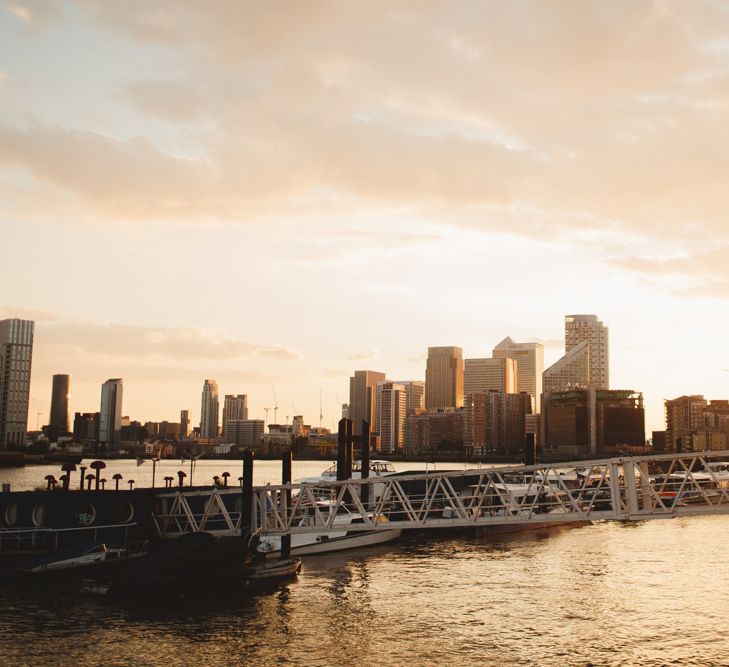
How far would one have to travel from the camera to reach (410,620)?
44781 mm

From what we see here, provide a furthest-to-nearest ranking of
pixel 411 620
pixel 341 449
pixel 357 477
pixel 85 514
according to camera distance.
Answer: pixel 357 477 → pixel 341 449 → pixel 85 514 → pixel 411 620

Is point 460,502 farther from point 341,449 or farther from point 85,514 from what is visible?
point 85,514

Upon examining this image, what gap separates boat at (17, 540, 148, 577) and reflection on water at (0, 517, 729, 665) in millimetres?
2364

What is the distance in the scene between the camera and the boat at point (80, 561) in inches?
2037

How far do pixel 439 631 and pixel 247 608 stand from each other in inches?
451

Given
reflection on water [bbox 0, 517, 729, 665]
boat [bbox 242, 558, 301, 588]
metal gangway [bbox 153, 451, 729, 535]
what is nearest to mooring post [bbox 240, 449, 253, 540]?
metal gangway [bbox 153, 451, 729, 535]

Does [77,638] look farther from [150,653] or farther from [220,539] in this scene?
[220,539]

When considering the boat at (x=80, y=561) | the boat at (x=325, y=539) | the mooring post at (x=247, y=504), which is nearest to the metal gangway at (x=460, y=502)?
the mooring post at (x=247, y=504)

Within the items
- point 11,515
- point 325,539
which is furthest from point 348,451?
point 11,515

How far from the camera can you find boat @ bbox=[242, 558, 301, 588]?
52.1 meters

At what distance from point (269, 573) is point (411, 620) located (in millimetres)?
12069

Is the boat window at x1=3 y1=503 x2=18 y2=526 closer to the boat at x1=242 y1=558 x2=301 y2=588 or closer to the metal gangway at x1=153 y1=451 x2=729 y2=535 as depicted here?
the metal gangway at x1=153 y1=451 x2=729 y2=535

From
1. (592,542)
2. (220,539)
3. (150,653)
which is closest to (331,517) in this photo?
(220,539)

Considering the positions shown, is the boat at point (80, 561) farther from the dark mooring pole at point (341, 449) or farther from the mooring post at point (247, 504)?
the dark mooring pole at point (341, 449)
